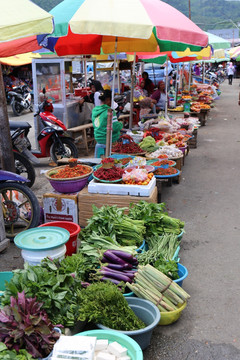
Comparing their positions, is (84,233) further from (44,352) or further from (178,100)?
(178,100)

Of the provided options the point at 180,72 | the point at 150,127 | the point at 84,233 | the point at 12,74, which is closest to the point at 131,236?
the point at 84,233

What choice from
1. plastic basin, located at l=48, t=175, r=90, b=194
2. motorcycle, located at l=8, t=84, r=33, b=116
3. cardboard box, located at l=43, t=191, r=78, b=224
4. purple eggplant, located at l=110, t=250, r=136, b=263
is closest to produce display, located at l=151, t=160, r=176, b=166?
plastic basin, located at l=48, t=175, r=90, b=194

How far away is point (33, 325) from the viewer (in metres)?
2.56

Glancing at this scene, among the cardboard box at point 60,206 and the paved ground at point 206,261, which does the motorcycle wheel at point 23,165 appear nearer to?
the paved ground at point 206,261

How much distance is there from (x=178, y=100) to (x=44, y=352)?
48.6 ft

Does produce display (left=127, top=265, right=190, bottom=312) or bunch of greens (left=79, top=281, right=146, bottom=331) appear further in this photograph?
produce display (left=127, top=265, right=190, bottom=312)

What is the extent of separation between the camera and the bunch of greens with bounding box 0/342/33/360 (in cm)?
231

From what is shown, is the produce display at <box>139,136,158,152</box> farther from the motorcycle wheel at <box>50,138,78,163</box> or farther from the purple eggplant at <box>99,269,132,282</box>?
the purple eggplant at <box>99,269,132,282</box>

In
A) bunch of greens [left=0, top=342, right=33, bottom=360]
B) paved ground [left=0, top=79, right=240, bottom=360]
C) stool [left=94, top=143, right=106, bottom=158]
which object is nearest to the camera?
bunch of greens [left=0, top=342, right=33, bottom=360]

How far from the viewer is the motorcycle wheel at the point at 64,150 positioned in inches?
331

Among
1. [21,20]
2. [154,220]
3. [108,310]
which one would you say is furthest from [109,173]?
[108,310]

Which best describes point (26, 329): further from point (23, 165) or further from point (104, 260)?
point (23, 165)

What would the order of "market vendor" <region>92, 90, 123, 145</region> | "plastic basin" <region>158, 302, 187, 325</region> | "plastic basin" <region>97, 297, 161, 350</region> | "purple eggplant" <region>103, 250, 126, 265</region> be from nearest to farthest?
1. "plastic basin" <region>97, 297, 161, 350</region>
2. "plastic basin" <region>158, 302, 187, 325</region>
3. "purple eggplant" <region>103, 250, 126, 265</region>
4. "market vendor" <region>92, 90, 123, 145</region>

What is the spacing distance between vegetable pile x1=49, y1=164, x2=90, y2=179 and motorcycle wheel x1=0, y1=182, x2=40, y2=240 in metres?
0.51
